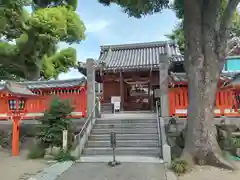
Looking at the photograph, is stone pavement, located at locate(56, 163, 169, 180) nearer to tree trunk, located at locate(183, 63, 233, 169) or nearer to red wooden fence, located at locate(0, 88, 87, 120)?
tree trunk, located at locate(183, 63, 233, 169)

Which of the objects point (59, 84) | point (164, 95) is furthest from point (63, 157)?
point (164, 95)

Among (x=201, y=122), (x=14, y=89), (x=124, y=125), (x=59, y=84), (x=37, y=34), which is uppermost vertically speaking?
(x=37, y=34)

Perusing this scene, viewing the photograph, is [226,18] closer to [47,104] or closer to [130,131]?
[130,131]

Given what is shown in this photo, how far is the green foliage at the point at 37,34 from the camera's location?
14438 mm

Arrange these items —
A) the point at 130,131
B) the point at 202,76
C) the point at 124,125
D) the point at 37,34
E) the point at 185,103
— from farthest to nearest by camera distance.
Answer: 1. the point at 37,34
2. the point at 185,103
3. the point at 124,125
4. the point at 130,131
5. the point at 202,76

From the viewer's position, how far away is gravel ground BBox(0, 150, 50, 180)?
24.2 feet

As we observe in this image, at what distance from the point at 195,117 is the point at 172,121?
2.99 metres

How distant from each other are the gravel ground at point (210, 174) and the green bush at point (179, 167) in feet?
0.59

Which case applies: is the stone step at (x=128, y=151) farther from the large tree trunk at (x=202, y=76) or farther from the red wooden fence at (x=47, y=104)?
the red wooden fence at (x=47, y=104)

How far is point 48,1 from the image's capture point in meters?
18.2

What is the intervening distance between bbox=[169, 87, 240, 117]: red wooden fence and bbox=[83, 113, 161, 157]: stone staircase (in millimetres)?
1209

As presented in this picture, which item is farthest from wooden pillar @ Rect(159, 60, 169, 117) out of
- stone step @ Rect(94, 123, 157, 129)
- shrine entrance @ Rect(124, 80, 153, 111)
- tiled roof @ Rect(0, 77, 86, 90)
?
shrine entrance @ Rect(124, 80, 153, 111)

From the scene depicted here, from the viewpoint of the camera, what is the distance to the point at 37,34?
48.3ft

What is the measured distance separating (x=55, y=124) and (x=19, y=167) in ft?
7.49
